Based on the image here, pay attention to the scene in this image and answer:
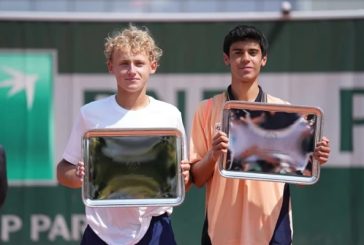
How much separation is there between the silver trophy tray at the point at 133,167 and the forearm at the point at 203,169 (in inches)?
4.9

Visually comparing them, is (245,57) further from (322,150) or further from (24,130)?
(24,130)

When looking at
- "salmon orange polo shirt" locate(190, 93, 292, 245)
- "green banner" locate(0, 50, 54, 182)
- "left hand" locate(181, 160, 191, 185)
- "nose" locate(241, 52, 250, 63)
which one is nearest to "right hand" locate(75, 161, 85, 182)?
"left hand" locate(181, 160, 191, 185)

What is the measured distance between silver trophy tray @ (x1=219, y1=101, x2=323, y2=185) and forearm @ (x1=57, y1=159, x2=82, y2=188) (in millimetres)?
611

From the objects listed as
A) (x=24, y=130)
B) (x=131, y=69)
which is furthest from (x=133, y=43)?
(x=24, y=130)

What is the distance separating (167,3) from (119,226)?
791cm

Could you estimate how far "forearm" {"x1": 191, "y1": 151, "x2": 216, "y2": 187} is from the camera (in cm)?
361

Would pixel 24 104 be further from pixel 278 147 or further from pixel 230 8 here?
pixel 230 8

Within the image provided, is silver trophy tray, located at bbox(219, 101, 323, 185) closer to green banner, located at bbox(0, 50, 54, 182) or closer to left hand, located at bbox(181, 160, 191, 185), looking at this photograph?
left hand, located at bbox(181, 160, 191, 185)

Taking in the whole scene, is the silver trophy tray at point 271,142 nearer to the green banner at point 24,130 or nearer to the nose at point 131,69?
the nose at point 131,69

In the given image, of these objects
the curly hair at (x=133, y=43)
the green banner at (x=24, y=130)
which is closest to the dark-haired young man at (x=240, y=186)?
the curly hair at (x=133, y=43)

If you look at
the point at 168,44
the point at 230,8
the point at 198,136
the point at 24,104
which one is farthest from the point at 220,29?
the point at 230,8

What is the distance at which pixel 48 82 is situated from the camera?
630 cm

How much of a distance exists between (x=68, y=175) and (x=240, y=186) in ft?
2.42

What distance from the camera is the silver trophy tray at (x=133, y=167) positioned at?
353cm
